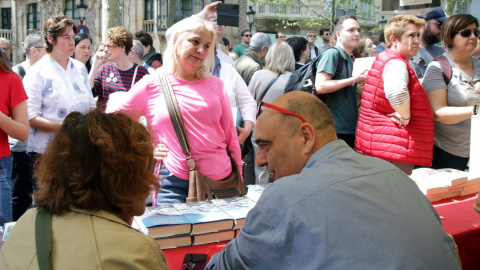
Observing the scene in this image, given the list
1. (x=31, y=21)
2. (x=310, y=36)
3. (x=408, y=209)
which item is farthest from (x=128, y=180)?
(x=31, y=21)

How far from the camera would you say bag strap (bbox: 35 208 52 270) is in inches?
56.5

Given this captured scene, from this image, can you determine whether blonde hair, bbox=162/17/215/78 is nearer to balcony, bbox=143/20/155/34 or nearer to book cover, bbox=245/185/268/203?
book cover, bbox=245/185/268/203

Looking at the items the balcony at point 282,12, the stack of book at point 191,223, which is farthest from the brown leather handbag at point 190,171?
the balcony at point 282,12

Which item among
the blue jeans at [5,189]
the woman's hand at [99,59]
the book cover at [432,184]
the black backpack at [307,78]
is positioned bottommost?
the blue jeans at [5,189]

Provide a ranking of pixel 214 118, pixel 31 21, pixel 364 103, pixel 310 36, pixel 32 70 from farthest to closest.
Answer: pixel 31 21
pixel 310 36
pixel 364 103
pixel 32 70
pixel 214 118

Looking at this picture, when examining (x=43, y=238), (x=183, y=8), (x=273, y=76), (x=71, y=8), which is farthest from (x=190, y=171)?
(x=71, y=8)

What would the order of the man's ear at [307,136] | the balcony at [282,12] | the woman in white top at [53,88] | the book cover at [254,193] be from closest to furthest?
the man's ear at [307,136] < the book cover at [254,193] < the woman in white top at [53,88] < the balcony at [282,12]

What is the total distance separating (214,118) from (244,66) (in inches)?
128

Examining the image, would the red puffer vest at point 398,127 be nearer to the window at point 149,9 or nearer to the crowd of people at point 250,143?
the crowd of people at point 250,143

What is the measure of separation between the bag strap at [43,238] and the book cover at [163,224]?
2.28 feet

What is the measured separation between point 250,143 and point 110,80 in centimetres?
172

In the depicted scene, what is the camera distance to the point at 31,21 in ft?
129

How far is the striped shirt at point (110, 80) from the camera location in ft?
16.8

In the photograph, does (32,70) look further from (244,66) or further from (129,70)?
(244,66)
